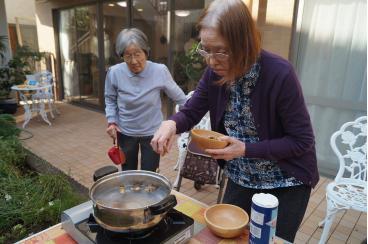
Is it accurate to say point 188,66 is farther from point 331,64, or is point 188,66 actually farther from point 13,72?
point 13,72

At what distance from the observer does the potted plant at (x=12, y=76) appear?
6184 millimetres

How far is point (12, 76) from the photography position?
646cm

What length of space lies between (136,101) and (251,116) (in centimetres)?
111

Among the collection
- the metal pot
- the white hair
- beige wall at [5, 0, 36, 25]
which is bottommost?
the metal pot

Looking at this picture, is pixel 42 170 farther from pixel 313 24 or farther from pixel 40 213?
pixel 313 24

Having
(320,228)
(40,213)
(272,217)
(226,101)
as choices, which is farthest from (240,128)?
(320,228)

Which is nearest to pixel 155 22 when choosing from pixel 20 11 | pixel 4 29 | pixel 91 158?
pixel 91 158

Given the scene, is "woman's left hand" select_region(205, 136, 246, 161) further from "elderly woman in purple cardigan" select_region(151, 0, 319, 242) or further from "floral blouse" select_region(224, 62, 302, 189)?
"floral blouse" select_region(224, 62, 302, 189)

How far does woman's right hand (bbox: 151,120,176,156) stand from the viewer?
1163 millimetres

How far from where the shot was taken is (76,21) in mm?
6887

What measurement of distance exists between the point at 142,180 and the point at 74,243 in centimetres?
31

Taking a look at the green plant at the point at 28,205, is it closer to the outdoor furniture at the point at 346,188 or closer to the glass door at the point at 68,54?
the outdoor furniture at the point at 346,188

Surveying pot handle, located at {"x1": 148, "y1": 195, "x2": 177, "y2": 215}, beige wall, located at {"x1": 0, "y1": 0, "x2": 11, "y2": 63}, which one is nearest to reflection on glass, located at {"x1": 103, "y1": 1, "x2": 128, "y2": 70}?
beige wall, located at {"x1": 0, "y1": 0, "x2": 11, "y2": 63}

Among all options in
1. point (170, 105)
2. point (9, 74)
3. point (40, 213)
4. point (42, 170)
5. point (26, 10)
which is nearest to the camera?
point (40, 213)
